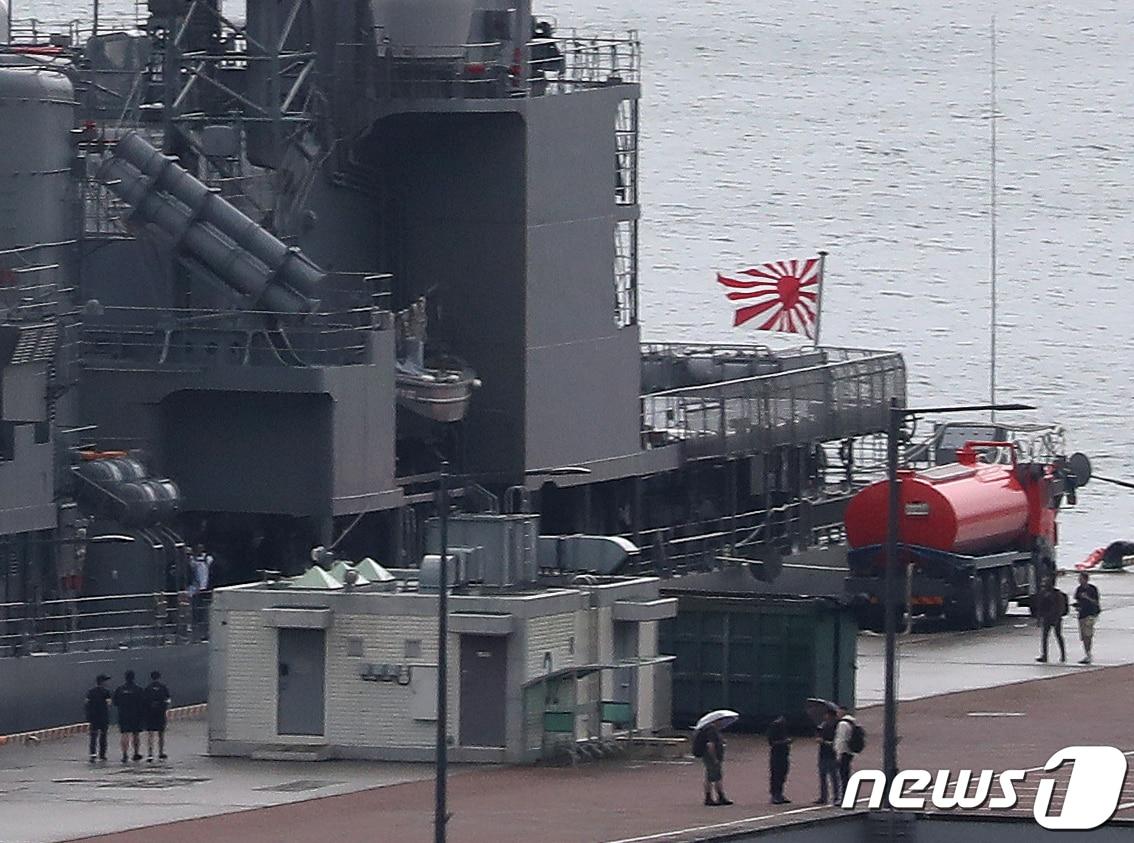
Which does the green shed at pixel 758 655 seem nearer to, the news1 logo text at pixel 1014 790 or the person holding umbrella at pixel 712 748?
the news1 logo text at pixel 1014 790

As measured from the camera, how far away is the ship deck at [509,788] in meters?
34.7

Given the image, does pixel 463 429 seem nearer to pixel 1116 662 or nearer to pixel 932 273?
pixel 1116 662

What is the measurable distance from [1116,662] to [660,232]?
129 meters

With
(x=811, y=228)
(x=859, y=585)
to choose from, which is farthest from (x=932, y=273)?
(x=859, y=585)

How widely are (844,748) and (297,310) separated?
16.8 meters

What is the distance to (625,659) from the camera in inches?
1682

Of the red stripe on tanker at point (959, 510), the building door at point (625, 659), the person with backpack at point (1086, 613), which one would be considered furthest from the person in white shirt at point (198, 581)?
the person with backpack at point (1086, 613)

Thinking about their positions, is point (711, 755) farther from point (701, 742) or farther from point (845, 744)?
point (845, 744)

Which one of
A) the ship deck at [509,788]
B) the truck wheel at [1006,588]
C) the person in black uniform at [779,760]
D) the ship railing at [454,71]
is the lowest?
the ship deck at [509,788]

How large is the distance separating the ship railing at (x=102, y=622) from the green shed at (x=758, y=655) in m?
7.67

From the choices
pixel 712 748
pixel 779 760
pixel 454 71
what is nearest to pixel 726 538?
pixel 454 71

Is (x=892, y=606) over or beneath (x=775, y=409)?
beneath

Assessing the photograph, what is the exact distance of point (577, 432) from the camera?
184ft

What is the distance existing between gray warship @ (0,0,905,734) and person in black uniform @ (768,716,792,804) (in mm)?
11615
